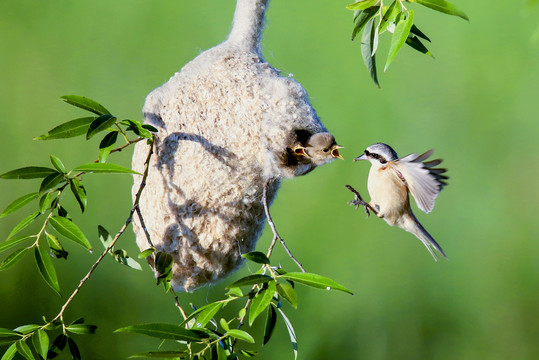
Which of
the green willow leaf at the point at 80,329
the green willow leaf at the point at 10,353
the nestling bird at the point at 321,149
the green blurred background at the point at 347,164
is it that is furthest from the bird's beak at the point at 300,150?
the green blurred background at the point at 347,164

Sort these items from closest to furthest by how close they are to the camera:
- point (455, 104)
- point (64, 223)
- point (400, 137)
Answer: point (64, 223), point (400, 137), point (455, 104)

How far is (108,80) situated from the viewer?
3002 millimetres

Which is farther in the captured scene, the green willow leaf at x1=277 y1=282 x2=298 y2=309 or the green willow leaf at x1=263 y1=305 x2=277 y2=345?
the green willow leaf at x1=263 y1=305 x2=277 y2=345

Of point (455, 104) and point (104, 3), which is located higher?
point (104, 3)

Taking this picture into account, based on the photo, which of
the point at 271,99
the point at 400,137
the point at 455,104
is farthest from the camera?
the point at 455,104

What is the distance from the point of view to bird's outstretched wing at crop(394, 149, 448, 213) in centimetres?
107

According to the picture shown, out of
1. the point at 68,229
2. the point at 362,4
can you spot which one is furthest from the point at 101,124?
the point at 362,4

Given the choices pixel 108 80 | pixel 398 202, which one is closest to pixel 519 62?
pixel 108 80

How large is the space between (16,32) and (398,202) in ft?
8.85

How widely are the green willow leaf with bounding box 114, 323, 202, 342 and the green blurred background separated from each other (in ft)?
5.71

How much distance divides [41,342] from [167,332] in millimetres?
272

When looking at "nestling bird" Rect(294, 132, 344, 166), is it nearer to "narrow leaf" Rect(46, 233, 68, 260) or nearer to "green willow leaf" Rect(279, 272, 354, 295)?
"green willow leaf" Rect(279, 272, 354, 295)

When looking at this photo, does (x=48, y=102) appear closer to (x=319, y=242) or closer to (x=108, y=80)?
(x=108, y=80)

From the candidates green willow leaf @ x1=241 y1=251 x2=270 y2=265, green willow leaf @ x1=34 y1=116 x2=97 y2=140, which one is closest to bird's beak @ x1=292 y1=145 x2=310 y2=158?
green willow leaf @ x1=241 y1=251 x2=270 y2=265
